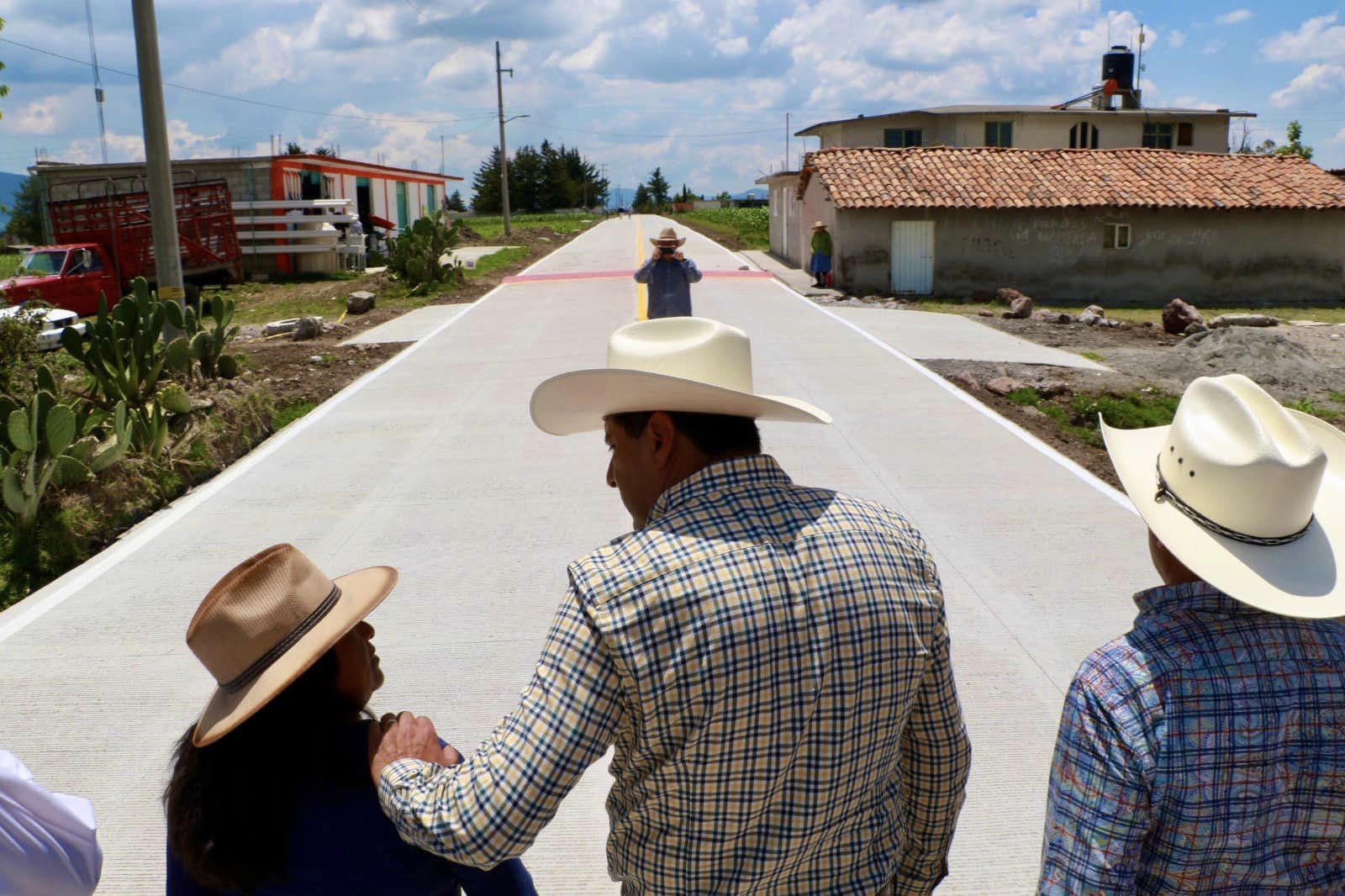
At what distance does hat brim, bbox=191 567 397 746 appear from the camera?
1938mm

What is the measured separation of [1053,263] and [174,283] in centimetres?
2051

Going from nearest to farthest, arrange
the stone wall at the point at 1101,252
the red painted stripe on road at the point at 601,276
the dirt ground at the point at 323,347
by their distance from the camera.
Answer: the dirt ground at the point at 323,347, the stone wall at the point at 1101,252, the red painted stripe on road at the point at 601,276

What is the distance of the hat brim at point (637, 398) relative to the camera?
2.05 m

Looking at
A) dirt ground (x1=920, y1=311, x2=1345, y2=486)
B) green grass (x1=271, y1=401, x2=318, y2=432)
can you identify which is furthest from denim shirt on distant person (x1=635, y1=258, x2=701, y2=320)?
green grass (x1=271, y1=401, x2=318, y2=432)

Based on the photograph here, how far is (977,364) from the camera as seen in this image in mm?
13523

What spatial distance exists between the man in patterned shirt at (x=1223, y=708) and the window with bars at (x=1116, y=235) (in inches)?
1053

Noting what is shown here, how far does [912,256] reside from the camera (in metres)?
26.5

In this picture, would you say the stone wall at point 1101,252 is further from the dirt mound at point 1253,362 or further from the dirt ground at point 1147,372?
the dirt mound at point 1253,362

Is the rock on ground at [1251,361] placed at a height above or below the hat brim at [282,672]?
below

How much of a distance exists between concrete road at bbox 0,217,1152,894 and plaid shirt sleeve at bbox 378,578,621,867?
206cm

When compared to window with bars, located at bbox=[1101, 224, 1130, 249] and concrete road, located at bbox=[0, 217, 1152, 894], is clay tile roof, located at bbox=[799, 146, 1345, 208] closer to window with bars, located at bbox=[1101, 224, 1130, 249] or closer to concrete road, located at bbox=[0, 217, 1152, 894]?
window with bars, located at bbox=[1101, 224, 1130, 249]

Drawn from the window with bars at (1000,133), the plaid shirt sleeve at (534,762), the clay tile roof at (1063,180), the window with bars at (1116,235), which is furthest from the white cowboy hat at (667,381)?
the window with bars at (1000,133)

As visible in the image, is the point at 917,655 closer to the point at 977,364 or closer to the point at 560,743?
the point at 560,743

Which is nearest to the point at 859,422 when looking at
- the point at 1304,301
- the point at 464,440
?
the point at 464,440
